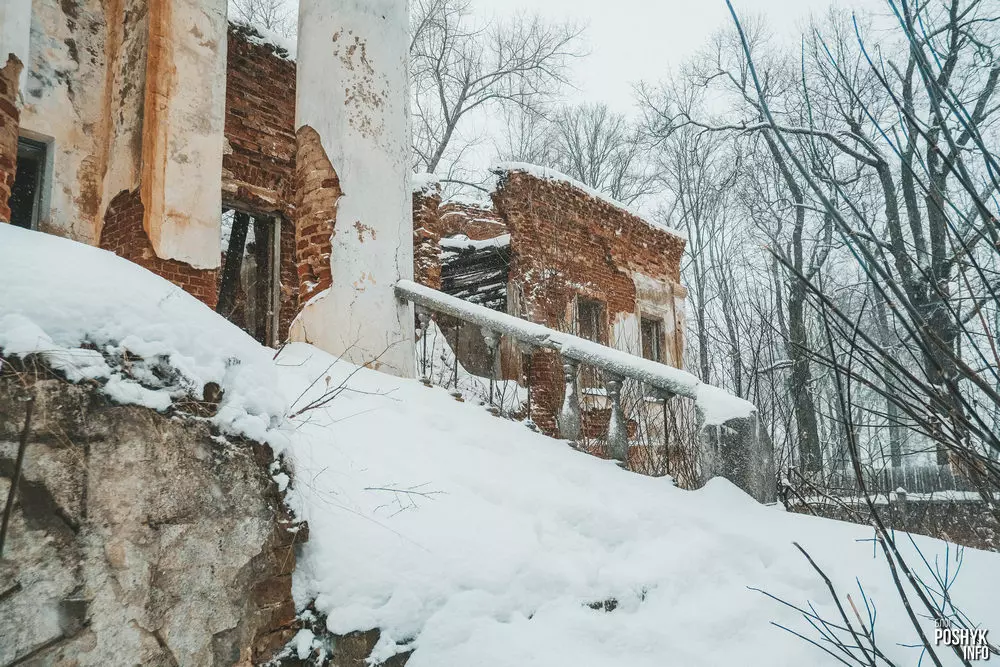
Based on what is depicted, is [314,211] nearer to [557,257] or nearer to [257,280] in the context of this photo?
[257,280]

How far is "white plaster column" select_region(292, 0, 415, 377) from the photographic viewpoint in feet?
16.6

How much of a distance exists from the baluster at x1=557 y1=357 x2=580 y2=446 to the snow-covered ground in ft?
1.84

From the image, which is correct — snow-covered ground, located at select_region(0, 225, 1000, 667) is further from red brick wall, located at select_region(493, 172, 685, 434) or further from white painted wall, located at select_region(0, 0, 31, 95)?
red brick wall, located at select_region(493, 172, 685, 434)

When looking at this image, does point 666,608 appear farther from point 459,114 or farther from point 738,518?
point 459,114

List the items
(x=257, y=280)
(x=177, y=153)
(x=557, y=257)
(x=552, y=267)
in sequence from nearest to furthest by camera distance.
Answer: (x=177, y=153) < (x=257, y=280) < (x=552, y=267) < (x=557, y=257)

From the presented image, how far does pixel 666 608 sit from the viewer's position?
→ 2.98 metres

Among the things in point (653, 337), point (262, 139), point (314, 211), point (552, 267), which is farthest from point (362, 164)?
point (653, 337)

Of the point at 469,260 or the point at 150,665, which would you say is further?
the point at 469,260

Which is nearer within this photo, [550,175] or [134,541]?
[134,541]

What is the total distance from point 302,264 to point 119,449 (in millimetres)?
3412

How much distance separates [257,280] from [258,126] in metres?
2.11

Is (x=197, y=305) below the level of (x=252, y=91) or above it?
below

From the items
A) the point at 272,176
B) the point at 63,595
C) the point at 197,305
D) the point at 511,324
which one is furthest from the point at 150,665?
the point at 272,176

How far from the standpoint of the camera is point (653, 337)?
531 inches
